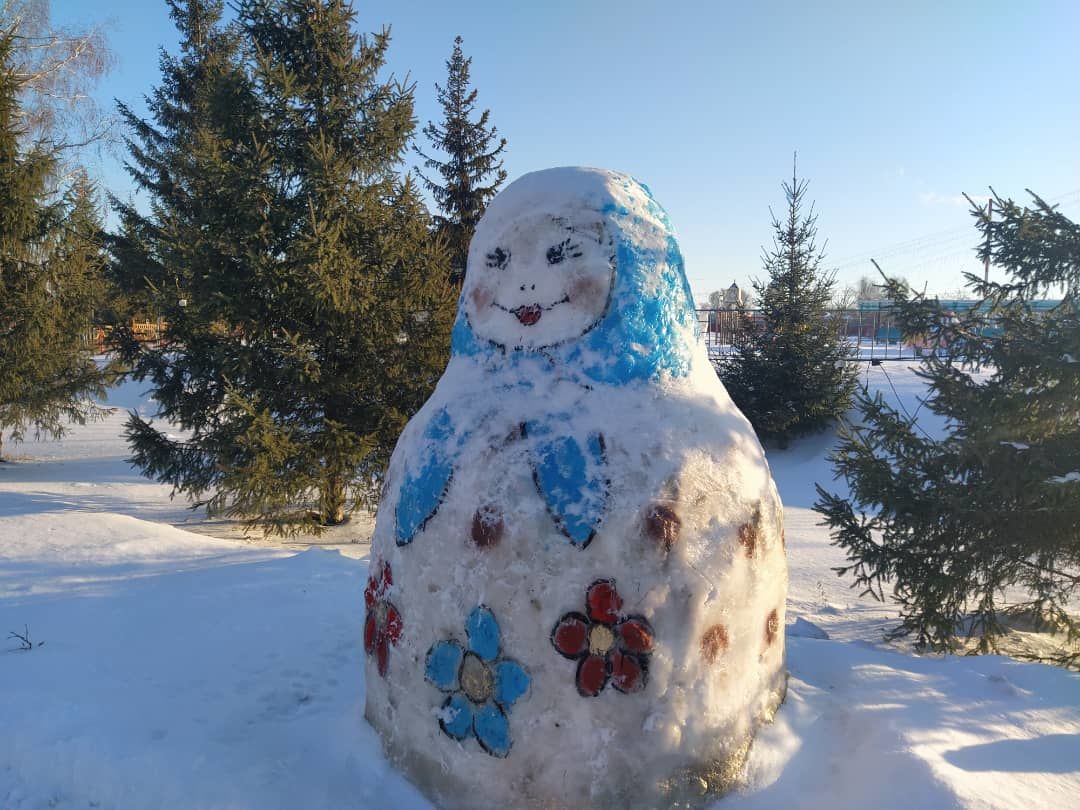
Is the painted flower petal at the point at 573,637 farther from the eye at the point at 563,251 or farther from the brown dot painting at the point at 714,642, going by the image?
the eye at the point at 563,251

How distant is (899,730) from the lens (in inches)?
136

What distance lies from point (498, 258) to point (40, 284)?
42.7ft

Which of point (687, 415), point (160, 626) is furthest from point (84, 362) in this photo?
point (687, 415)

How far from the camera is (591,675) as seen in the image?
109 inches

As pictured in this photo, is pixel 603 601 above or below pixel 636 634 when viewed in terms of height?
above

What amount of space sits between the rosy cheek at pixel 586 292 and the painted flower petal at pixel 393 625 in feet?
5.57

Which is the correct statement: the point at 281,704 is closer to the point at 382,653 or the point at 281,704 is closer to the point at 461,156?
the point at 382,653

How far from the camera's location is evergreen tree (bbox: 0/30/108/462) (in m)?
12.2

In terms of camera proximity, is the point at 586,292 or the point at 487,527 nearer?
the point at 487,527

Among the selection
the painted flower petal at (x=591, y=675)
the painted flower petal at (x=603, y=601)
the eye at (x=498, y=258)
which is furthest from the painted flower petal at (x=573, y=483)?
the eye at (x=498, y=258)

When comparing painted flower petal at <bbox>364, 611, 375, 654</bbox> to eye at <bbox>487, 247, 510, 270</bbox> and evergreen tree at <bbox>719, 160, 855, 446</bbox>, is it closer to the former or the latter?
eye at <bbox>487, 247, 510, 270</bbox>

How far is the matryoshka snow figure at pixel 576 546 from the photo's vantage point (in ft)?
9.18

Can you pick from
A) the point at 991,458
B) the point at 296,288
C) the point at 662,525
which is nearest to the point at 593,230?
the point at 662,525

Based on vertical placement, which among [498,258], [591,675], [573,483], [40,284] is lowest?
[591,675]
